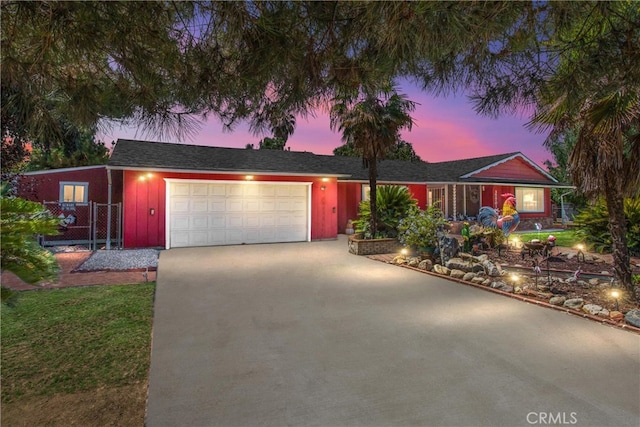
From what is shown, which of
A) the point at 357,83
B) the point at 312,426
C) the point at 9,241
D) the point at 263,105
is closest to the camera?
the point at 9,241

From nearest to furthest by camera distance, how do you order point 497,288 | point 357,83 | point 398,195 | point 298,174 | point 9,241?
point 9,241, point 357,83, point 497,288, point 398,195, point 298,174

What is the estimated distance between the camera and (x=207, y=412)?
2.59 meters

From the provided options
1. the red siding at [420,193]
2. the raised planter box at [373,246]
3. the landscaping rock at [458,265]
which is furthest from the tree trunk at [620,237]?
the red siding at [420,193]

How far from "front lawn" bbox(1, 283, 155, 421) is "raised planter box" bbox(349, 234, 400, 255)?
6.73 m

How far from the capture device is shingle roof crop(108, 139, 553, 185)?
12.5m

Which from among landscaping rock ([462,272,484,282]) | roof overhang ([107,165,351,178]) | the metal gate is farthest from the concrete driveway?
A: the metal gate

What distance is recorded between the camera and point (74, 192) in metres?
14.2

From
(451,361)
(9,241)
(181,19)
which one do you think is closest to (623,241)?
(451,361)

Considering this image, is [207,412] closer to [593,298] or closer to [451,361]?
[451,361]

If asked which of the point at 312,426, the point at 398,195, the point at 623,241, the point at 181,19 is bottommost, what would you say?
the point at 312,426

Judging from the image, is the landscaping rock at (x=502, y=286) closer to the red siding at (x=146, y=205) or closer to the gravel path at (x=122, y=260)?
the gravel path at (x=122, y=260)

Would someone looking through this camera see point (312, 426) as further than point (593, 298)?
No

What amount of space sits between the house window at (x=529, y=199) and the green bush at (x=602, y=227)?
9.34 meters

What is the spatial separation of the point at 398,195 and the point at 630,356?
9.01 metres
